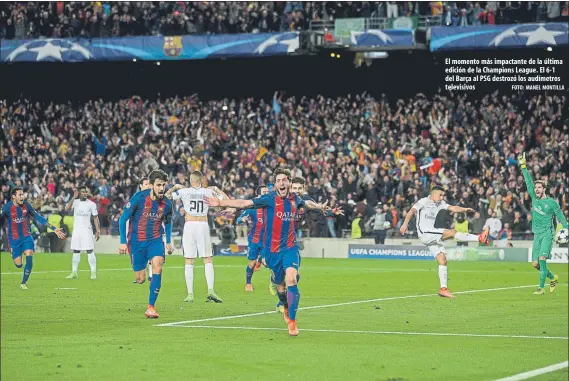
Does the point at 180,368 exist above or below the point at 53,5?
below

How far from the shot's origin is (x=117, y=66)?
54781mm

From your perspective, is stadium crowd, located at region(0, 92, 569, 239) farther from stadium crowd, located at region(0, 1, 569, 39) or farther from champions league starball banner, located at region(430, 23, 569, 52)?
stadium crowd, located at region(0, 1, 569, 39)

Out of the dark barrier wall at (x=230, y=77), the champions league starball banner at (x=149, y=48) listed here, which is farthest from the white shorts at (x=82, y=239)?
the dark barrier wall at (x=230, y=77)

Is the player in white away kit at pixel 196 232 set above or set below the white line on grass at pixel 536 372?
above

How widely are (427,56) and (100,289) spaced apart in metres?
28.3

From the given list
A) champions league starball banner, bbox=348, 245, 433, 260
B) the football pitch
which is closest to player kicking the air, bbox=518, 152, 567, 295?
the football pitch

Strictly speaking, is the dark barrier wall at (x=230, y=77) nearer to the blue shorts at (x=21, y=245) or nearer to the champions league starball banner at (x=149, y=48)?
the champions league starball banner at (x=149, y=48)

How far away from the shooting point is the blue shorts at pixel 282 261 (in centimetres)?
1475

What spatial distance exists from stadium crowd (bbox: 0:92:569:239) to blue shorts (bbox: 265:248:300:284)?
2301 centimetres

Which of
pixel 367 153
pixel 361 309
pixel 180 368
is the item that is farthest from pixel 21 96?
pixel 180 368

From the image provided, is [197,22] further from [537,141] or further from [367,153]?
[537,141]

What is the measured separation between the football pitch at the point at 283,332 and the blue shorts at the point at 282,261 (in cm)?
86

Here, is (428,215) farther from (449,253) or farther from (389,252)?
(389,252)

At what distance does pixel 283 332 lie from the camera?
14.8 metres
